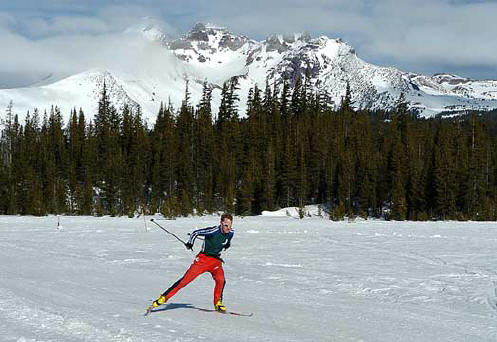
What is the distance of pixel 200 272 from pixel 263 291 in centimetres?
360

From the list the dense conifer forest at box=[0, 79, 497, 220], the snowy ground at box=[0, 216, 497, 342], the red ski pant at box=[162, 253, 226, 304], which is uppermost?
the dense conifer forest at box=[0, 79, 497, 220]

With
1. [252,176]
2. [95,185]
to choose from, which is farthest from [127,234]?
[95,185]

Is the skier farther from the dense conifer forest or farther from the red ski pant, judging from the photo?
the dense conifer forest

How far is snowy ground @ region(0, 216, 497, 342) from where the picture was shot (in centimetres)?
981

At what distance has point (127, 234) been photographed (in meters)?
32.1

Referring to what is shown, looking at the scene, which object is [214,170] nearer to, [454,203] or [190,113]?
[190,113]

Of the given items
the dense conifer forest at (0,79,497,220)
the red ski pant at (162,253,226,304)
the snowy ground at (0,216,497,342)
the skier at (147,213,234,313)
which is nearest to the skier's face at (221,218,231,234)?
the skier at (147,213,234,313)

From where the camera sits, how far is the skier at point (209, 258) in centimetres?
1110

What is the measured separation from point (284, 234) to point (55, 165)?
164 feet

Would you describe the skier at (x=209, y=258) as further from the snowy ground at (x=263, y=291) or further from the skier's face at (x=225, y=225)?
the snowy ground at (x=263, y=291)

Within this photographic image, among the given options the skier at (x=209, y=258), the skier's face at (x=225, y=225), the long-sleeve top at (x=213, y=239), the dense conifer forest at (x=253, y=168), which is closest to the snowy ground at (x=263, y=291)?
the skier at (x=209, y=258)

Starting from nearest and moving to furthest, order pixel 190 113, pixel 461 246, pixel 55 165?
pixel 461 246 → pixel 55 165 → pixel 190 113

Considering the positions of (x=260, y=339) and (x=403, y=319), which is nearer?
(x=260, y=339)

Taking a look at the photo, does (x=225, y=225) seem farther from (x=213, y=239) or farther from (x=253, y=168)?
(x=253, y=168)
